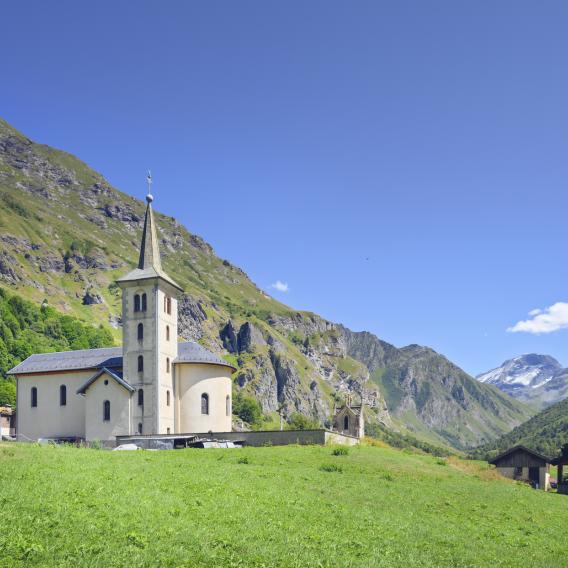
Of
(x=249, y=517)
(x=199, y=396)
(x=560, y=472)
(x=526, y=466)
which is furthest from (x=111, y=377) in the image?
(x=560, y=472)

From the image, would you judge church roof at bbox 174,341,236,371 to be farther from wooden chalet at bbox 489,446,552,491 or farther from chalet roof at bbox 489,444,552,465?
wooden chalet at bbox 489,446,552,491

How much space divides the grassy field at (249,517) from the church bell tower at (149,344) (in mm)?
22556

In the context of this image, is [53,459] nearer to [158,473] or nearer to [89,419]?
[158,473]

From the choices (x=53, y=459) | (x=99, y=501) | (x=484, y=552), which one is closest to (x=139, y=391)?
(x=53, y=459)

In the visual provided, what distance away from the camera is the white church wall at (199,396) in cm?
6034

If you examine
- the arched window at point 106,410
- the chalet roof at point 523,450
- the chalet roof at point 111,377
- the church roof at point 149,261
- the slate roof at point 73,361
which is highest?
the church roof at point 149,261

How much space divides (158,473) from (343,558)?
1249 cm

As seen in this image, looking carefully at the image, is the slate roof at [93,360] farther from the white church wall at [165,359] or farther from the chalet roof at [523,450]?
the chalet roof at [523,450]

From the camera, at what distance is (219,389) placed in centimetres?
6200

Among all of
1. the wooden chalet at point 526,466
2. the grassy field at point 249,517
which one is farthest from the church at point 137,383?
the wooden chalet at point 526,466

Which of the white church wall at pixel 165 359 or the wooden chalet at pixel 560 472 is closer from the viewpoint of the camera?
the wooden chalet at pixel 560 472

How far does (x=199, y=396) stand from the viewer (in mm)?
60906

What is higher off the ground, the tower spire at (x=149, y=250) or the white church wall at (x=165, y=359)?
the tower spire at (x=149, y=250)

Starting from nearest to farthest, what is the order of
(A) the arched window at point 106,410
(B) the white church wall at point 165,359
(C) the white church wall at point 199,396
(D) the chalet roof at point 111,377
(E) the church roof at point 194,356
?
1. (B) the white church wall at point 165,359
2. (D) the chalet roof at point 111,377
3. (A) the arched window at point 106,410
4. (C) the white church wall at point 199,396
5. (E) the church roof at point 194,356
